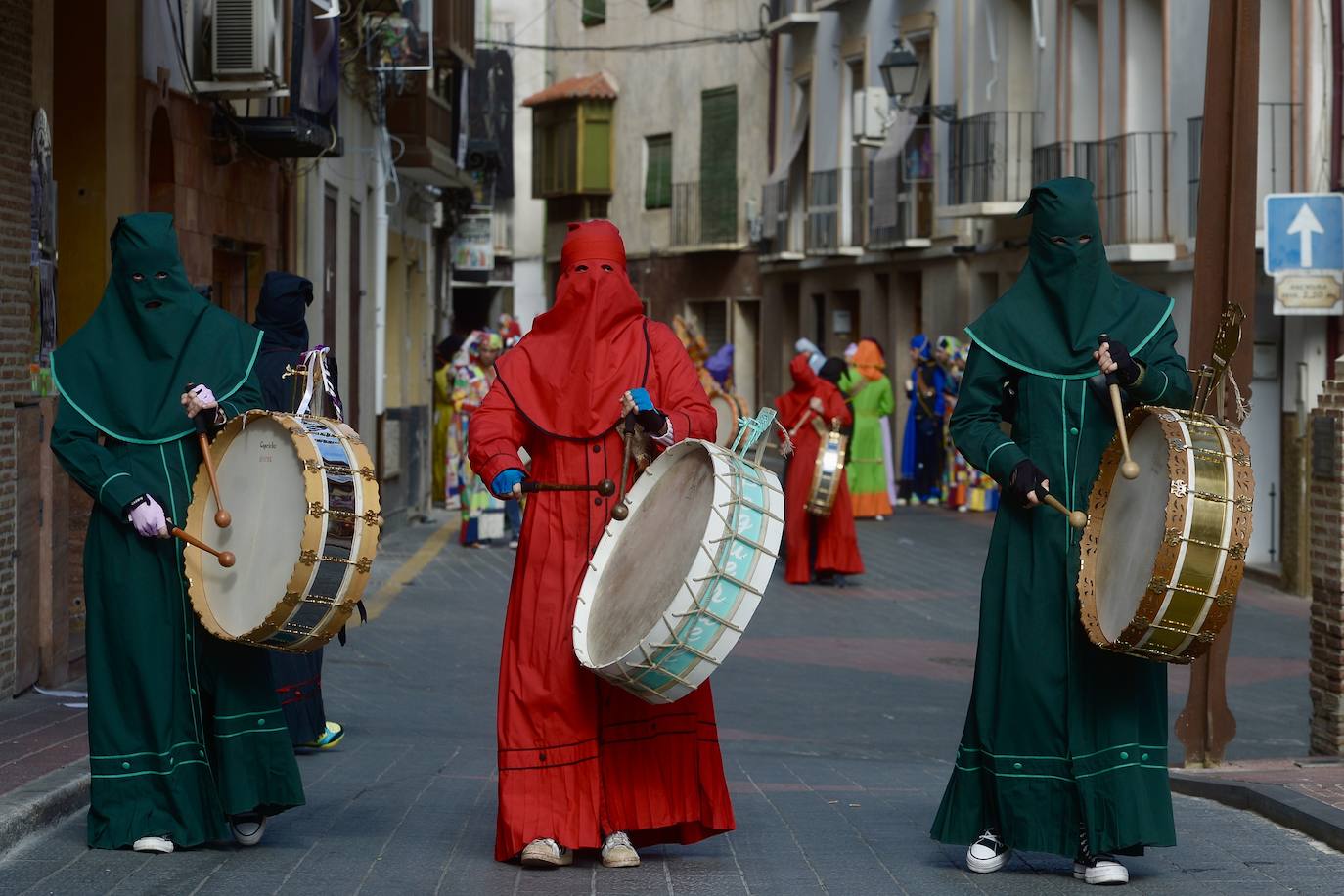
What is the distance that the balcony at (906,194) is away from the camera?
3369 cm

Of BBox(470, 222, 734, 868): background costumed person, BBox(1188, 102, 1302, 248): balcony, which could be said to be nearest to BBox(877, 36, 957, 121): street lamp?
BBox(1188, 102, 1302, 248): balcony

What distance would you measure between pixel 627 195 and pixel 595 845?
1717 inches

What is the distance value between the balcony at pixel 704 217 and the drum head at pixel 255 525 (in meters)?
37.8

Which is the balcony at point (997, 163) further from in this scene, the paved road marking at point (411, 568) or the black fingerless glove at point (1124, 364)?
the black fingerless glove at point (1124, 364)

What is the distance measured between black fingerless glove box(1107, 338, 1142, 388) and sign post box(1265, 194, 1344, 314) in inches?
350

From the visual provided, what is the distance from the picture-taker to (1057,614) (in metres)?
6.91

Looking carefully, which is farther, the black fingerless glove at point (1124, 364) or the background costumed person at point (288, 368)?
the background costumed person at point (288, 368)

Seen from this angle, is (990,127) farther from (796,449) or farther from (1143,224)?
(796,449)

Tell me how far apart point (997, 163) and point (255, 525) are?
78.3 feet

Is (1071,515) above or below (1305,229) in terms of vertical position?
below

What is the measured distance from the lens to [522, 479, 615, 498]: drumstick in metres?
7.09

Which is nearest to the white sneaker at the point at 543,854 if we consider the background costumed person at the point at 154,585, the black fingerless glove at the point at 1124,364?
the background costumed person at the point at 154,585

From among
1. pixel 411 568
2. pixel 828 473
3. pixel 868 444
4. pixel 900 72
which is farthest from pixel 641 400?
pixel 900 72

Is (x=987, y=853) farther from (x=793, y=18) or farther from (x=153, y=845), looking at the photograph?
(x=793, y=18)
